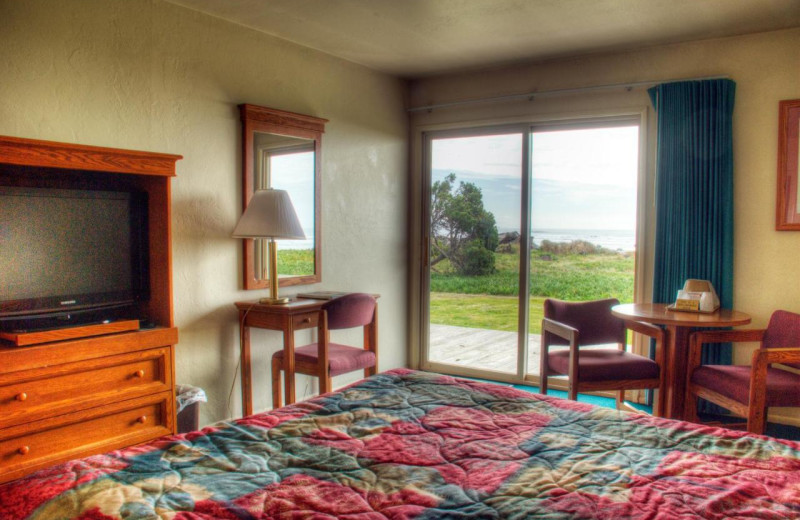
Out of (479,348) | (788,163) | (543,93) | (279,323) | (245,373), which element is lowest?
(479,348)

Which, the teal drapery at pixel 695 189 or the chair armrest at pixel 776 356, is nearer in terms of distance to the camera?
the chair armrest at pixel 776 356

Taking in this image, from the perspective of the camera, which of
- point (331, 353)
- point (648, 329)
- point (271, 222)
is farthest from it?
point (331, 353)

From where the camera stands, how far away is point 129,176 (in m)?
2.83

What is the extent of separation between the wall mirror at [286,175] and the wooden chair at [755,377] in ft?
8.00

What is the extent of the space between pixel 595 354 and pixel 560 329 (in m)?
0.33

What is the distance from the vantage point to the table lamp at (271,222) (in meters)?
3.26

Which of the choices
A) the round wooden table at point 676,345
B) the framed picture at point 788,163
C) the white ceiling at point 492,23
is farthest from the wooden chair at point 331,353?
the framed picture at point 788,163

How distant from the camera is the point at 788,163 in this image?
3.50 meters

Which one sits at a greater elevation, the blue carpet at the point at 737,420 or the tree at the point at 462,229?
the tree at the point at 462,229

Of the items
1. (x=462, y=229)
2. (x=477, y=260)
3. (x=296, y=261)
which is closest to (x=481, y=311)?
(x=477, y=260)

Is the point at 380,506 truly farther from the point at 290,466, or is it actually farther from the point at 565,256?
the point at 565,256

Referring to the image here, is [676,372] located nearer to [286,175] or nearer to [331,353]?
[331,353]

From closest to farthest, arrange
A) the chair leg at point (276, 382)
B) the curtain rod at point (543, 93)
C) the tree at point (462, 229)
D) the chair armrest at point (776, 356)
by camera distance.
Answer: the chair armrest at point (776, 356)
the chair leg at point (276, 382)
the curtain rod at point (543, 93)
the tree at point (462, 229)

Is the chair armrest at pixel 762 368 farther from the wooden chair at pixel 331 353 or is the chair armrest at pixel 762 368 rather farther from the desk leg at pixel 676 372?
the wooden chair at pixel 331 353
